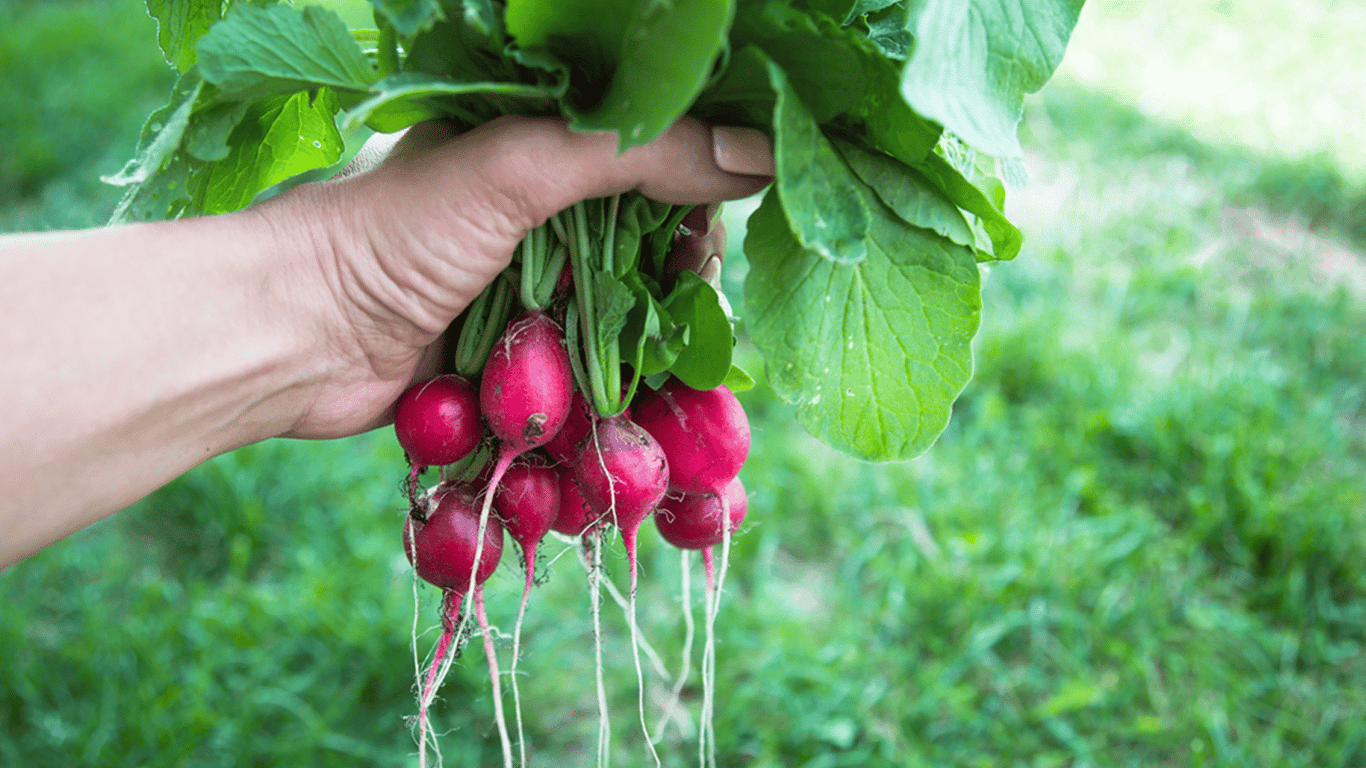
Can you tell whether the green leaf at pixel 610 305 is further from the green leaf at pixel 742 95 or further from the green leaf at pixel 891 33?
the green leaf at pixel 891 33

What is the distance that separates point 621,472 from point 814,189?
0.42 metres

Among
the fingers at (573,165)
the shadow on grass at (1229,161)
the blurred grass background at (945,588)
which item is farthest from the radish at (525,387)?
the shadow on grass at (1229,161)

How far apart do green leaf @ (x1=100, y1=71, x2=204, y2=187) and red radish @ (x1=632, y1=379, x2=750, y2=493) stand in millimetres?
627

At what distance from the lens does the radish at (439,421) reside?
1.15m

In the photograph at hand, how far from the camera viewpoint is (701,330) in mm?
1087

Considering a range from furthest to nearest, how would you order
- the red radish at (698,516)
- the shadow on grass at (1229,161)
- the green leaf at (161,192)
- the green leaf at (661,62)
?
the shadow on grass at (1229,161)
the red radish at (698,516)
the green leaf at (161,192)
the green leaf at (661,62)

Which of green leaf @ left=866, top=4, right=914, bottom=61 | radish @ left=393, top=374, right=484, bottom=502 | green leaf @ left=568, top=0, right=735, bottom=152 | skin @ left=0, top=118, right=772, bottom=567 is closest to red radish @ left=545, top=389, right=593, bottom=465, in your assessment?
radish @ left=393, top=374, right=484, bottom=502

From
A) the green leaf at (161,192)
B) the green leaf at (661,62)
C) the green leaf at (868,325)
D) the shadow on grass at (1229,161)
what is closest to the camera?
the green leaf at (661,62)

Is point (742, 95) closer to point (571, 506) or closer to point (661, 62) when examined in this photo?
point (661, 62)

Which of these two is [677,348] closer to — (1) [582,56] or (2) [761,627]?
(1) [582,56]

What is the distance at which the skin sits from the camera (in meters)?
0.96

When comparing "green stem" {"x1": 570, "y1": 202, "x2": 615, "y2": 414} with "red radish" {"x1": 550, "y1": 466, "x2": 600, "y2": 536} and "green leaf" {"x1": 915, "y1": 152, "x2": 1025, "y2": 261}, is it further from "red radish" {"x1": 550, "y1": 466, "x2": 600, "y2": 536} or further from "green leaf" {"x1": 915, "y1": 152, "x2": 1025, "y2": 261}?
"green leaf" {"x1": 915, "y1": 152, "x2": 1025, "y2": 261}

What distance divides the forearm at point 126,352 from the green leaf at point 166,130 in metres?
0.10

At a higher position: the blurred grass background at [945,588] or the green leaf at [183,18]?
the green leaf at [183,18]
